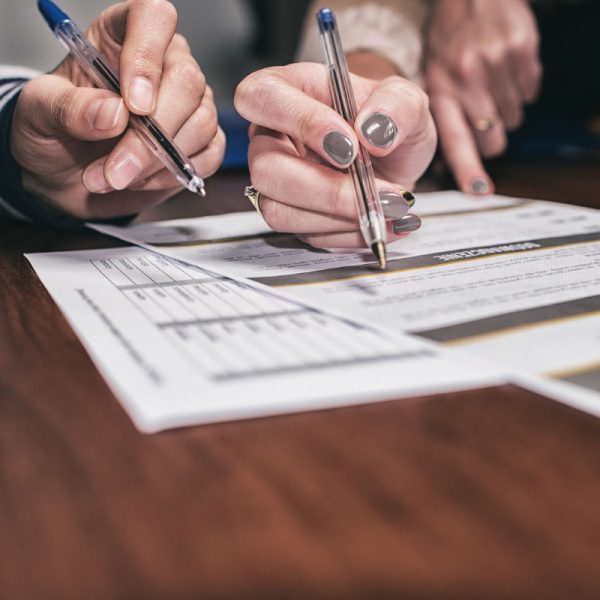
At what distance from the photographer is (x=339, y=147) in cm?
43

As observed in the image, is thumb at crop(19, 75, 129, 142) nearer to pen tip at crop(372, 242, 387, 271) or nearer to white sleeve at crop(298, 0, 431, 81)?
pen tip at crop(372, 242, 387, 271)

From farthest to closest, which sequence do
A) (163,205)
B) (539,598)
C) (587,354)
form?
1. (163,205)
2. (587,354)
3. (539,598)

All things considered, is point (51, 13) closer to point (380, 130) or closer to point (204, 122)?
point (204, 122)

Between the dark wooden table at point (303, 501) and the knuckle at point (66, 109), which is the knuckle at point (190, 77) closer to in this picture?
the knuckle at point (66, 109)

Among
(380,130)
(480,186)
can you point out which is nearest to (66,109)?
(380,130)

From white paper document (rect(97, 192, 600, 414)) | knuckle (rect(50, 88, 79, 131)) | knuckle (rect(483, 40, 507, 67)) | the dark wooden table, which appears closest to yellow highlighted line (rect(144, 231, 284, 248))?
white paper document (rect(97, 192, 600, 414))

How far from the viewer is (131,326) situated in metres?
0.33

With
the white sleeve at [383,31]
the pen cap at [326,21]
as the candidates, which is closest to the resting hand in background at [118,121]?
the pen cap at [326,21]

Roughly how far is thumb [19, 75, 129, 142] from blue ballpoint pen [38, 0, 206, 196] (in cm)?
2

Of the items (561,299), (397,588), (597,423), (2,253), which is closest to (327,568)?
(397,588)

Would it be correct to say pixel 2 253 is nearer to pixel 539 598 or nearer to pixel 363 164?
pixel 363 164

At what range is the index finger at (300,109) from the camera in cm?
43

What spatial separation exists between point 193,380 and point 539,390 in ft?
0.44

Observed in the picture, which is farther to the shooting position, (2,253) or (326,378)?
(2,253)
